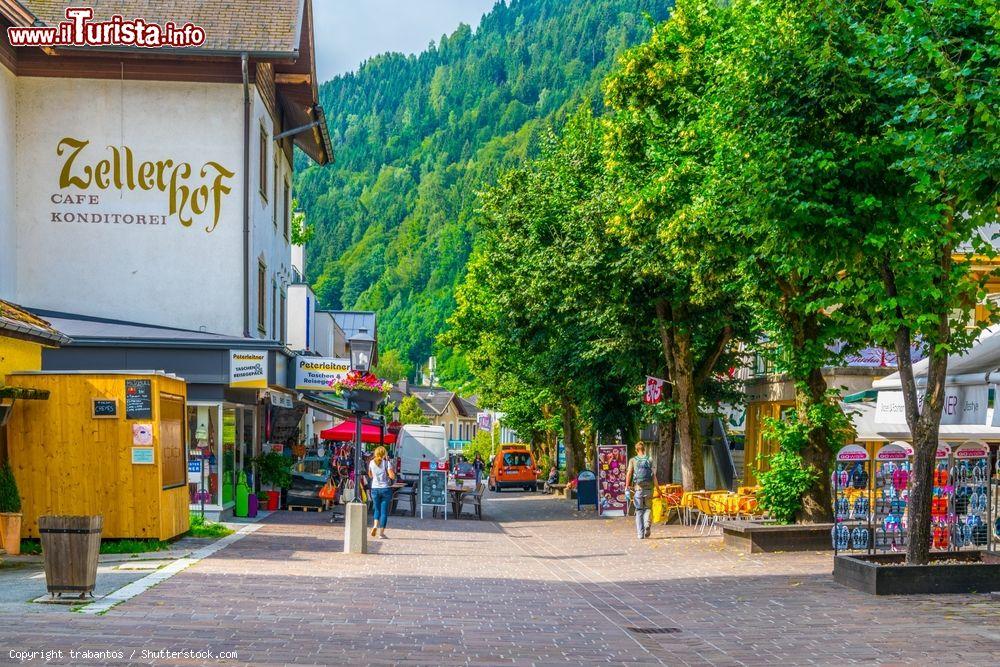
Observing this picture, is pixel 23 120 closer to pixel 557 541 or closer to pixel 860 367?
pixel 557 541

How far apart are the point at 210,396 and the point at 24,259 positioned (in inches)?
222

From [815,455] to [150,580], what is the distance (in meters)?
12.1

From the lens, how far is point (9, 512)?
1656 cm

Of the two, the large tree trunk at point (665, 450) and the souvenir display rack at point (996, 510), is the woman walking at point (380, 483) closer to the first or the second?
the souvenir display rack at point (996, 510)

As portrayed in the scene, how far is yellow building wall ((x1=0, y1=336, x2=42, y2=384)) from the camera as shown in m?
16.8

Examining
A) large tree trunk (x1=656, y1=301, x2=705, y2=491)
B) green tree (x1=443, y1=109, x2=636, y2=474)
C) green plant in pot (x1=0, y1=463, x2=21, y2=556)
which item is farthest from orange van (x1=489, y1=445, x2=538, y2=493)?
green plant in pot (x1=0, y1=463, x2=21, y2=556)

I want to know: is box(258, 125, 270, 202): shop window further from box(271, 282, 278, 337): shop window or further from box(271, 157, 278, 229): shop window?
box(271, 282, 278, 337): shop window

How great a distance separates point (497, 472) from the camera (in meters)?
63.2

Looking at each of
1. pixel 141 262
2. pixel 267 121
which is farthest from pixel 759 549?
pixel 267 121

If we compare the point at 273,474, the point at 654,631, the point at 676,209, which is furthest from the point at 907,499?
the point at 273,474

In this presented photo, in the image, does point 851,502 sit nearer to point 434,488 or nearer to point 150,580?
point 150,580

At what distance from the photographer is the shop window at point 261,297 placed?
29.4m

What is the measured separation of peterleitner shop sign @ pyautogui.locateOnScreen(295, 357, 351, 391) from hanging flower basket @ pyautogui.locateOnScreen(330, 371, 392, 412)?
260 cm

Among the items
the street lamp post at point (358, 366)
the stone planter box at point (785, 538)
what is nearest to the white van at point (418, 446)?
the street lamp post at point (358, 366)
